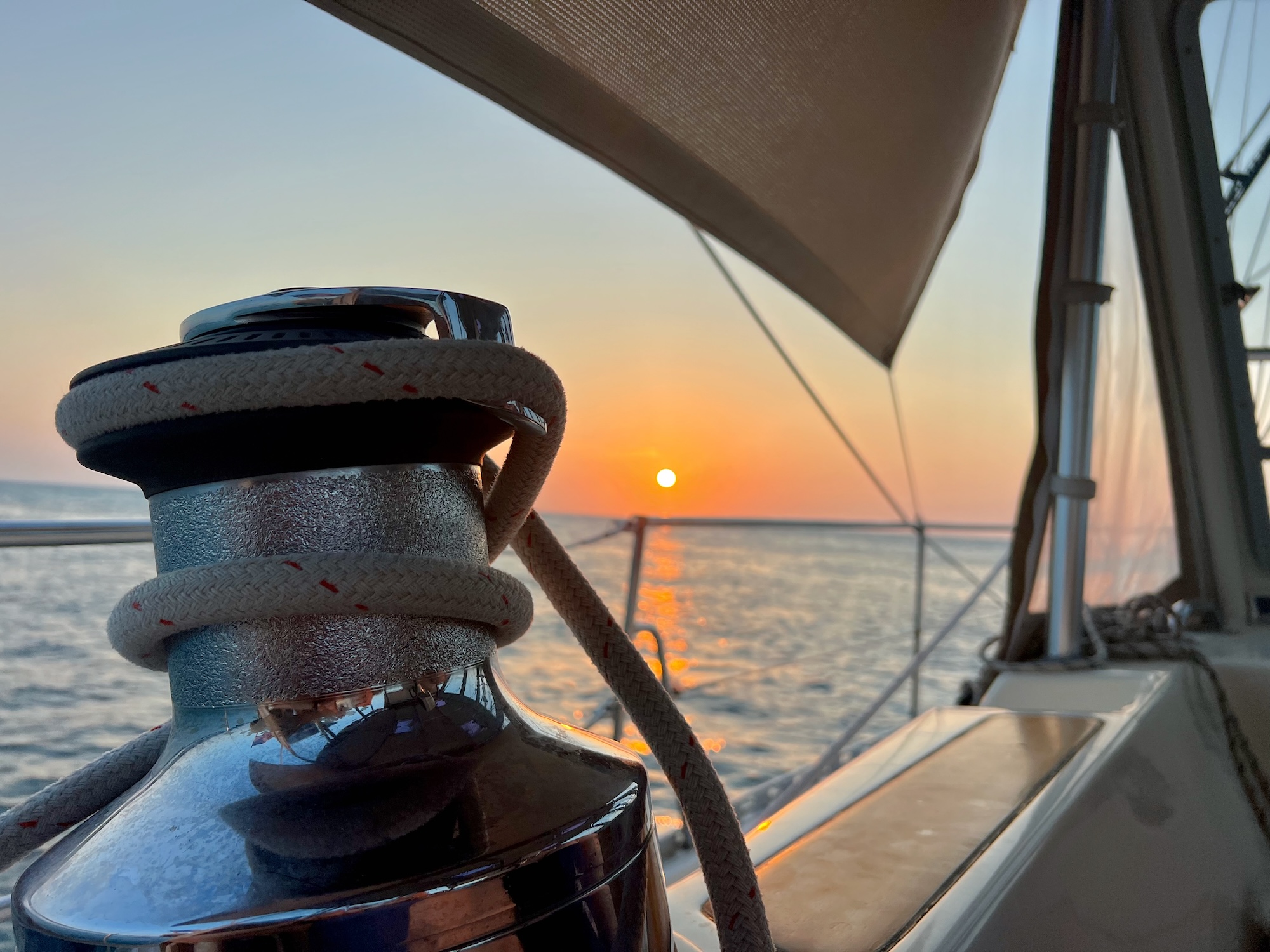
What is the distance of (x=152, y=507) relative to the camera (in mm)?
337

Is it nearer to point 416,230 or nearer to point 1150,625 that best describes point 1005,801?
point 1150,625

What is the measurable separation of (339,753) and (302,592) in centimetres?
5

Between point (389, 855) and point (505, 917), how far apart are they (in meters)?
0.04

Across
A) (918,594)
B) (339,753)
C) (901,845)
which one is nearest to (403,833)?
(339,753)

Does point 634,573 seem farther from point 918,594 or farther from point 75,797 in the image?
point 75,797

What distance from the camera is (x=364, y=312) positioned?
33cm

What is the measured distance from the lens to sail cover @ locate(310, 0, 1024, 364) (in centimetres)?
51

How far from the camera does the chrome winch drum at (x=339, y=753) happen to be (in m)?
0.26

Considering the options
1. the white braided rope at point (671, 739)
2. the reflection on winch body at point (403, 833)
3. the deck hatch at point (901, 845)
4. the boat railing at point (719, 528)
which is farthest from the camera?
the boat railing at point (719, 528)

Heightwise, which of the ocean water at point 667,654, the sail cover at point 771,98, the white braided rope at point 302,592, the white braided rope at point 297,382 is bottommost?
the ocean water at point 667,654

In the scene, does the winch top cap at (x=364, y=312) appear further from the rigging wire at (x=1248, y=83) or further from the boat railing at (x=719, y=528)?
the rigging wire at (x=1248, y=83)

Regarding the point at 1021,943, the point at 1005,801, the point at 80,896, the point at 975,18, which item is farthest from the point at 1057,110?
the point at 80,896

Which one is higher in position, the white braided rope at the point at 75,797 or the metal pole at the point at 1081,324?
the metal pole at the point at 1081,324

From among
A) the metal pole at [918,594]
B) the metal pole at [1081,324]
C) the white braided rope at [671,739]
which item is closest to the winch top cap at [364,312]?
the white braided rope at [671,739]
